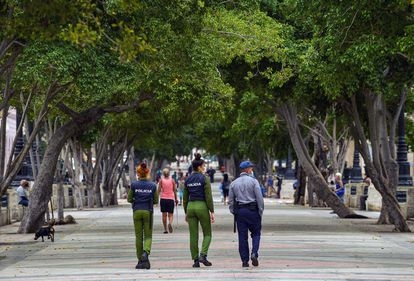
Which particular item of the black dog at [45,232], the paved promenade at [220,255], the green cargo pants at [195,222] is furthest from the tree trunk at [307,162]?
the green cargo pants at [195,222]

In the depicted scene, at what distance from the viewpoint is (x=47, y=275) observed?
48.9 feet

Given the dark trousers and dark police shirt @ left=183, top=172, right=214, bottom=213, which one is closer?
the dark trousers

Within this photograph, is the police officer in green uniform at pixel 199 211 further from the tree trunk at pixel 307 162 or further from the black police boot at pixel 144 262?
the tree trunk at pixel 307 162

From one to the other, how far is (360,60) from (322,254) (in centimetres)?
418

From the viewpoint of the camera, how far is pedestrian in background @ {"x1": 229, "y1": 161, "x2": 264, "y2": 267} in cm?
1556

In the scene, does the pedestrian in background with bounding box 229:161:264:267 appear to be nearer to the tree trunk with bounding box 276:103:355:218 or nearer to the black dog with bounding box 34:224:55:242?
the black dog with bounding box 34:224:55:242

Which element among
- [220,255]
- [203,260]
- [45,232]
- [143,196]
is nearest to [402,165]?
[45,232]

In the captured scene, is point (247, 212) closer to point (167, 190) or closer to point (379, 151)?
point (167, 190)

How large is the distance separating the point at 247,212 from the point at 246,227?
246 millimetres

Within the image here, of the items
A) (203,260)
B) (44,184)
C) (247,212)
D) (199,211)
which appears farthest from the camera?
(44,184)

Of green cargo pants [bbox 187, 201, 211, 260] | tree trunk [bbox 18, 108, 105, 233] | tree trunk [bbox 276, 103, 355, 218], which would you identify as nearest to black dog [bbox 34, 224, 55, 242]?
tree trunk [bbox 18, 108, 105, 233]

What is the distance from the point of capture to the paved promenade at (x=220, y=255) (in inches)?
578

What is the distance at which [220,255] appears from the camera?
1822 cm

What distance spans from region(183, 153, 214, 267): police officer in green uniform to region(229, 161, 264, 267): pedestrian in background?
17.5 inches
